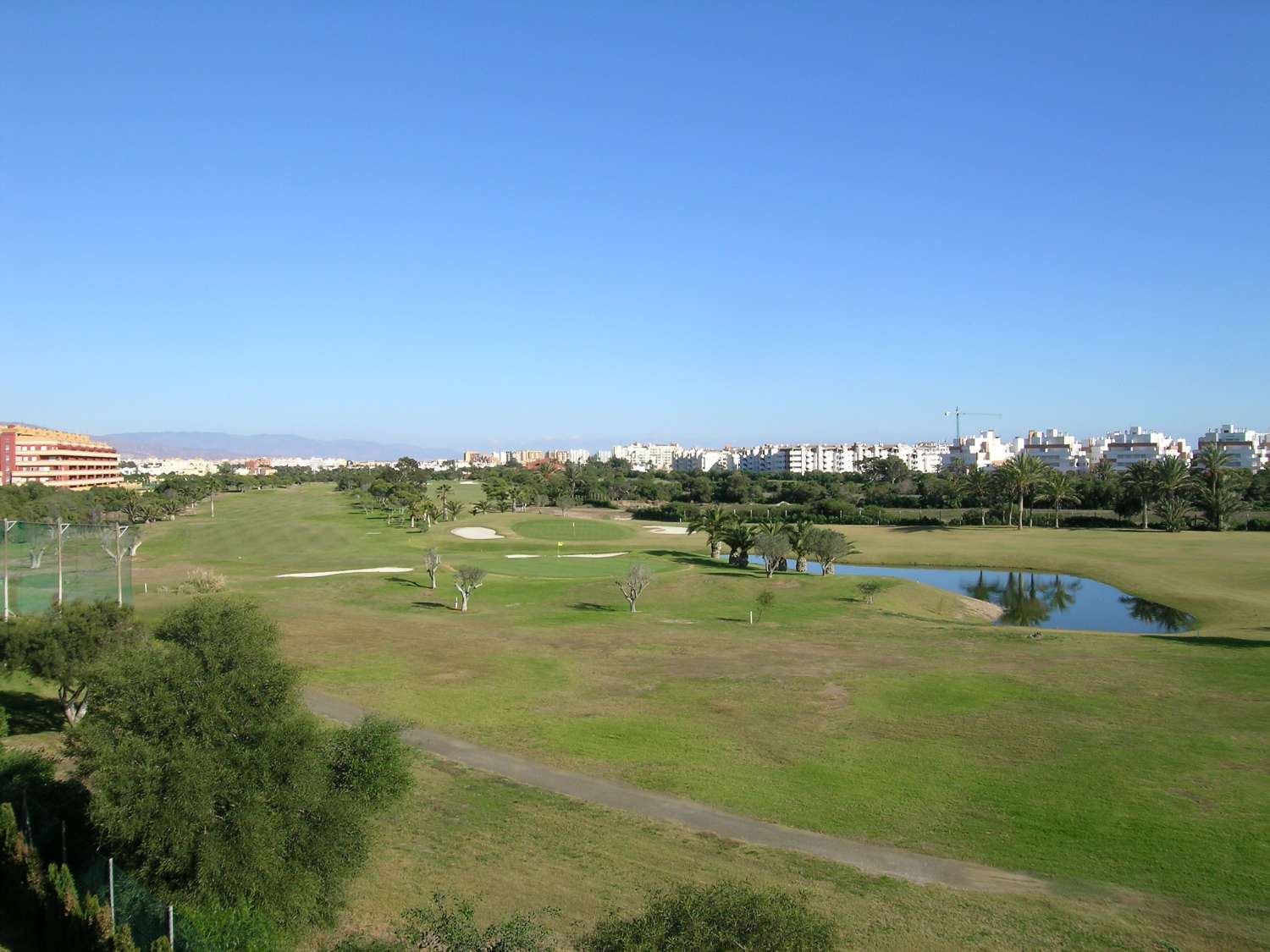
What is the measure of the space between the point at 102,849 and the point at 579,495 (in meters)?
134

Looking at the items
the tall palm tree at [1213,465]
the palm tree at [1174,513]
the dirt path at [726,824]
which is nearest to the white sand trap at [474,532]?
the dirt path at [726,824]

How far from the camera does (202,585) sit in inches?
1887

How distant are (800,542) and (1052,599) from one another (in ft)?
57.8

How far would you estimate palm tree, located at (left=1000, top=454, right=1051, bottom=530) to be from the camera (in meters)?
98.8

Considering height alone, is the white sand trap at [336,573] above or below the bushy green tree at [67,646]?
below

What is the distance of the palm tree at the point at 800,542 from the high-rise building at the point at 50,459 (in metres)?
104

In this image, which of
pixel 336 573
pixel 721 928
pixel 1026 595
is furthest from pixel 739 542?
pixel 721 928

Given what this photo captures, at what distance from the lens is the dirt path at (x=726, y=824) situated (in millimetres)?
15789

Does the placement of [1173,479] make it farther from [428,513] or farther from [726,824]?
[726,824]

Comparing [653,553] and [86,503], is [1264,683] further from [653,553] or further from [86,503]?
[86,503]

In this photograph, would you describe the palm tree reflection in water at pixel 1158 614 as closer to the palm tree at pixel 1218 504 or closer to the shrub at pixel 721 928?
the palm tree at pixel 1218 504

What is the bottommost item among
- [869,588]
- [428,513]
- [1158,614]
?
[1158,614]

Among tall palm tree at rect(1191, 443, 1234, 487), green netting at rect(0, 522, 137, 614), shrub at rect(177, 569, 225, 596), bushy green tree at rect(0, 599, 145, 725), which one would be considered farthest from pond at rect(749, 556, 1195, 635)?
green netting at rect(0, 522, 137, 614)

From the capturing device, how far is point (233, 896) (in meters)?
12.7
